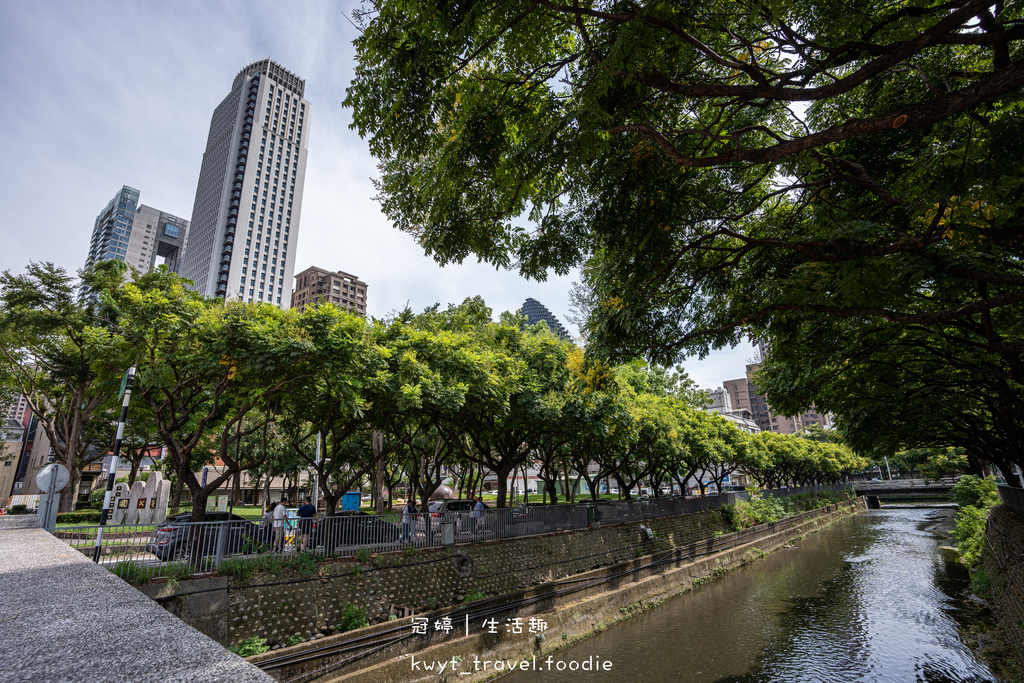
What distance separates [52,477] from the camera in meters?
12.4

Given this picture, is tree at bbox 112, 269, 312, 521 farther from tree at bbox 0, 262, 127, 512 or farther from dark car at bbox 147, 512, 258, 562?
tree at bbox 0, 262, 127, 512

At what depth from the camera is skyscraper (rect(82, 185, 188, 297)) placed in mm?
148125

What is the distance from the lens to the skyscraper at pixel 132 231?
14812 cm

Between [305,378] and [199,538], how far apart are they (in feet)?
16.2

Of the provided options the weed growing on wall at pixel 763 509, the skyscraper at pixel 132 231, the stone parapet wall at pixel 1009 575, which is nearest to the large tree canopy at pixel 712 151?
the stone parapet wall at pixel 1009 575

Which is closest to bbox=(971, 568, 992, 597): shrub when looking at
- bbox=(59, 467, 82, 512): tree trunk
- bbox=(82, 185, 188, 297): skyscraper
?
bbox=(59, 467, 82, 512): tree trunk

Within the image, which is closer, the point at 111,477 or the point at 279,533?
the point at 111,477

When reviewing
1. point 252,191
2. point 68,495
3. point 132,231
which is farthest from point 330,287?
point 132,231

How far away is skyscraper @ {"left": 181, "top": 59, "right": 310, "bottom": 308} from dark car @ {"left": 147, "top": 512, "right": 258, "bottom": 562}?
99.1 m

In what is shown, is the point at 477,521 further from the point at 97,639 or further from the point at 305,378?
the point at 97,639

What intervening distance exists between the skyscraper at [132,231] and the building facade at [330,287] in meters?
56.8

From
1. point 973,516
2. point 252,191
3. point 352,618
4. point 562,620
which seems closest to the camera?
point 352,618

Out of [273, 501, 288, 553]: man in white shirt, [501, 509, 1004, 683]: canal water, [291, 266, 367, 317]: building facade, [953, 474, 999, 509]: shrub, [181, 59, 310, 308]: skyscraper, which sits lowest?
[501, 509, 1004, 683]: canal water

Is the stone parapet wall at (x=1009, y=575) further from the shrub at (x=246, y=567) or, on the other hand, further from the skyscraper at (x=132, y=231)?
the skyscraper at (x=132, y=231)
